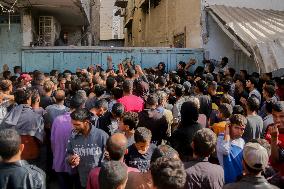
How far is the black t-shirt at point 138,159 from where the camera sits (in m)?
4.45

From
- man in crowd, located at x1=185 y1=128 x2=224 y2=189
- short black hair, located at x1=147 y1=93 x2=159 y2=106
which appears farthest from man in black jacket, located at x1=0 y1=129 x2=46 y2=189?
short black hair, located at x1=147 y1=93 x2=159 y2=106

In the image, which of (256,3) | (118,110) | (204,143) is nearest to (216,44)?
Answer: (256,3)

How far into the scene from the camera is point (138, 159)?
4465 millimetres

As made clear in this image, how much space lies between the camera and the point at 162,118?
6059 mm

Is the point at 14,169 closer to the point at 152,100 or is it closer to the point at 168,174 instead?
the point at 168,174

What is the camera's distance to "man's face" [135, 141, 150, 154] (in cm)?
443

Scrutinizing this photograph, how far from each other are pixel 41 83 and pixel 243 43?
579 cm

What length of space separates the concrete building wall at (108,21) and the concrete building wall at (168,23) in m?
15.3

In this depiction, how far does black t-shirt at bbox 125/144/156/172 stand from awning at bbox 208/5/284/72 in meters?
6.68

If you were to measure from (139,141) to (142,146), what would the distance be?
8 centimetres

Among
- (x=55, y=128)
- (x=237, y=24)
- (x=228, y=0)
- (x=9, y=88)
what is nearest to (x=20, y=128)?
(x=55, y=128)

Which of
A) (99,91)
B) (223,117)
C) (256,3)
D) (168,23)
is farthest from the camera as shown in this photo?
(168,23)

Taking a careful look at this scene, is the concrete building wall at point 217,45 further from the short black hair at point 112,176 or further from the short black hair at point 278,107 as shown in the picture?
the short black hair at point 112,176

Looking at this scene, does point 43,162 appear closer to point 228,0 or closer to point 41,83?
point 41,83
